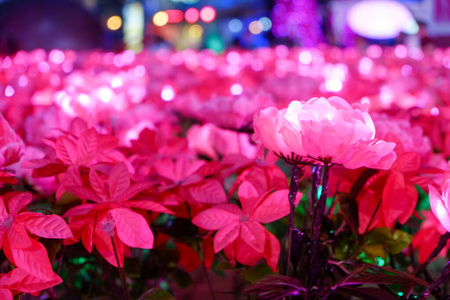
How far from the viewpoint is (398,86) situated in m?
1.83

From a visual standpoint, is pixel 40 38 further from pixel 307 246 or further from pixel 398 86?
pixel 307 246

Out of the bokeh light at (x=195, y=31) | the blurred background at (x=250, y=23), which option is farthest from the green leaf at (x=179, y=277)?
the bokeh light at (x=195, y=31)

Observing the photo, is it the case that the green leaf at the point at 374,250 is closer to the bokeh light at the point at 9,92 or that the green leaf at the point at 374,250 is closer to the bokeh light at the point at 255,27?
the bokeh light at the point at 9,92

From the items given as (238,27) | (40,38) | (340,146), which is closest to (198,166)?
(340,146)

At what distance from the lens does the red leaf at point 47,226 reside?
582 mm

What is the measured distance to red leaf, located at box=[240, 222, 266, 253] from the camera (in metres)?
0.66

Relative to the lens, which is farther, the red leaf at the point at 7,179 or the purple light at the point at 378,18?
the purple light at the point at 378,18

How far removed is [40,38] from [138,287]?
728 centimetres

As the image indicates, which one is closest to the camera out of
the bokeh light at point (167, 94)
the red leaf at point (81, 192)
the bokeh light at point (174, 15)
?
the red leaf at point (81, 192)

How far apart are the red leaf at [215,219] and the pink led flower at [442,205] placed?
0.26m

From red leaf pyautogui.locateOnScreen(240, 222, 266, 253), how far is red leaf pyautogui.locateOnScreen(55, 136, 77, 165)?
0.93 feet

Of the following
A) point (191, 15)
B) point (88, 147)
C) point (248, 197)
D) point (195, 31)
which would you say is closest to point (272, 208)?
point (248, 197)

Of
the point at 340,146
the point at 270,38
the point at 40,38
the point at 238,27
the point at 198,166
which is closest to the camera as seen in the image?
the point at 340,146

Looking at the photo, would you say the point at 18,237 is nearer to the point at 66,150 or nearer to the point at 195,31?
the point at 66,150
